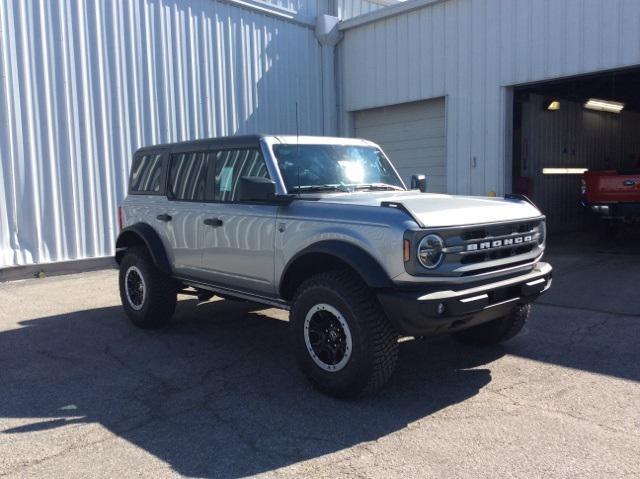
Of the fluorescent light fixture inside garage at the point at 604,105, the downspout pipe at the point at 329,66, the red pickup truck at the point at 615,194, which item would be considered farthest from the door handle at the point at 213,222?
the fluorescent light fixture inside garage at the point at 604,105

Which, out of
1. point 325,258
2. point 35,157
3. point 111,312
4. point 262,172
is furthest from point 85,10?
point 325,258

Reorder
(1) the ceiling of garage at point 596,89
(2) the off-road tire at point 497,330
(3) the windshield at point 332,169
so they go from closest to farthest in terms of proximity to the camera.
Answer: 1. (3) the windshield at point 332,169
2. (2) the off-road tire at point 497,330
3. (1) the ceiling of garage at point 596,89

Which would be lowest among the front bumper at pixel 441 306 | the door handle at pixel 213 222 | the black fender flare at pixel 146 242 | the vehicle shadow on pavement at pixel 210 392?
the vehicle shadow on pavement at pixel 210 392

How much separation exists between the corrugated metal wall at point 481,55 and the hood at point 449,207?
608 centimetres

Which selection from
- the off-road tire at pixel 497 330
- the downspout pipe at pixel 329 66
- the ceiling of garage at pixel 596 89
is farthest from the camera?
the downspout pipe at pixel 329 66

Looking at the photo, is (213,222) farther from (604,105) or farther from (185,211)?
(604,105)

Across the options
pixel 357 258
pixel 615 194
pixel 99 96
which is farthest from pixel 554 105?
pixel 357 258

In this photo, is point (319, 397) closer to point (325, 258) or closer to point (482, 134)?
point (325, 258)

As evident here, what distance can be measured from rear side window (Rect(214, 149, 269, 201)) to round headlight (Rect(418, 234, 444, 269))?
1.68 m

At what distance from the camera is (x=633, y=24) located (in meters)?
9.32

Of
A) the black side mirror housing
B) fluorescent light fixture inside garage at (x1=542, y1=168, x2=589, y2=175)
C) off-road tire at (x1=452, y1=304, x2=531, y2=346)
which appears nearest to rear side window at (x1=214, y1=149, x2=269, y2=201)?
the black side mirror housing

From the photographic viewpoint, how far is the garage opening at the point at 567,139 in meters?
12.9

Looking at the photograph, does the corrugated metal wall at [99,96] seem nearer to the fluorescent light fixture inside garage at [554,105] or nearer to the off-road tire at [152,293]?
the off-road tire at [152,293]

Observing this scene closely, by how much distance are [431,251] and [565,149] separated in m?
12.0
